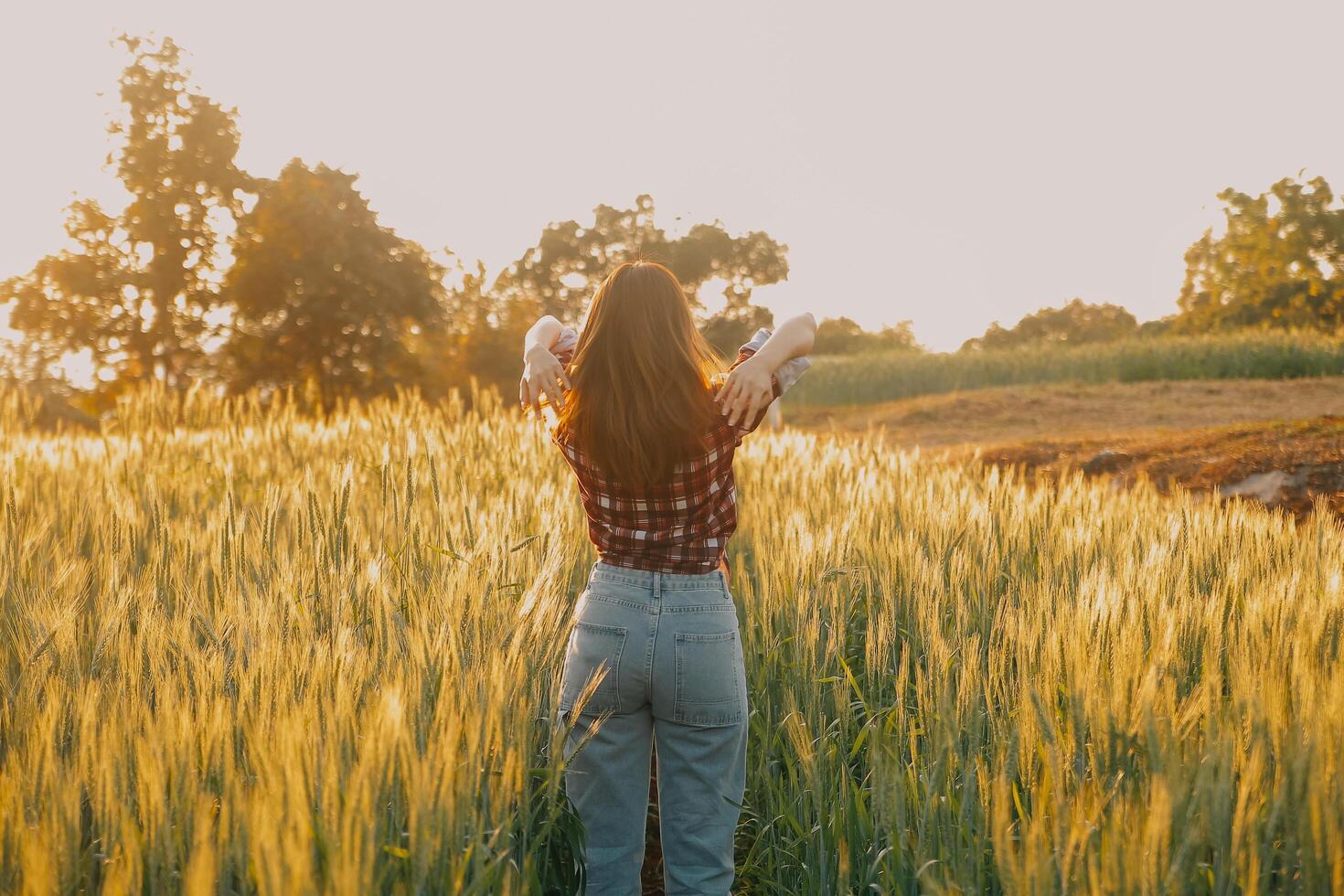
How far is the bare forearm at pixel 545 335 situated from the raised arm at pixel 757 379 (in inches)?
20.2

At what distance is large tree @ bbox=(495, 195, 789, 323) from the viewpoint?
164 ft

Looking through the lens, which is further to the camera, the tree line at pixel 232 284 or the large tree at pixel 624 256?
the large tree at pixel 624 256

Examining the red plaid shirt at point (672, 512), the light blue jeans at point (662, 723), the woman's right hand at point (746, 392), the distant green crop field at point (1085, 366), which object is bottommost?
the light blue jeans at point (662, 723)

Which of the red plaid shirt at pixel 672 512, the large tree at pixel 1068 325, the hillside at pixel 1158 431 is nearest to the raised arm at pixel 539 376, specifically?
the red plaid shirt at pixel 672 512

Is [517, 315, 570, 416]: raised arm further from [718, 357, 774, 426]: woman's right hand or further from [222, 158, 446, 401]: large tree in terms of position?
[222, 158, 446, 401]: large tree

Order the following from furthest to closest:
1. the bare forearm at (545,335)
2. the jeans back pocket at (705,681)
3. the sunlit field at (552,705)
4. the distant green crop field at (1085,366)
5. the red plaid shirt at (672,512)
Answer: the distant green crop field at (1085,366), the bare forearm at (545,335), the red plaid shirt at (672,512), the jeans back pocket at (705,681), the sunlit field at (552,705)

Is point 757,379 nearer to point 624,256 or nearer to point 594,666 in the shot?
point 594,666

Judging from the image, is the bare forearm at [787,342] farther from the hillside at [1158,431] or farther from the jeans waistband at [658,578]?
the hillside at [1158,431]

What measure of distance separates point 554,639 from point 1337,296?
45.3 meters

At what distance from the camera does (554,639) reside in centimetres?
221

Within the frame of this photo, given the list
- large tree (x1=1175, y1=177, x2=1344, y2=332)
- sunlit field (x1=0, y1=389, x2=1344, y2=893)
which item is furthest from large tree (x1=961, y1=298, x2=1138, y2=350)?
sunlit field (x1=0, y1=389, x2=1344, y2=893)

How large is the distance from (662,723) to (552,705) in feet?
0.81

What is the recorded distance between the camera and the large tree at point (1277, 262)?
42344 millimetres

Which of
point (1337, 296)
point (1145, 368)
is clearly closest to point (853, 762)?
point (1145, 368)
